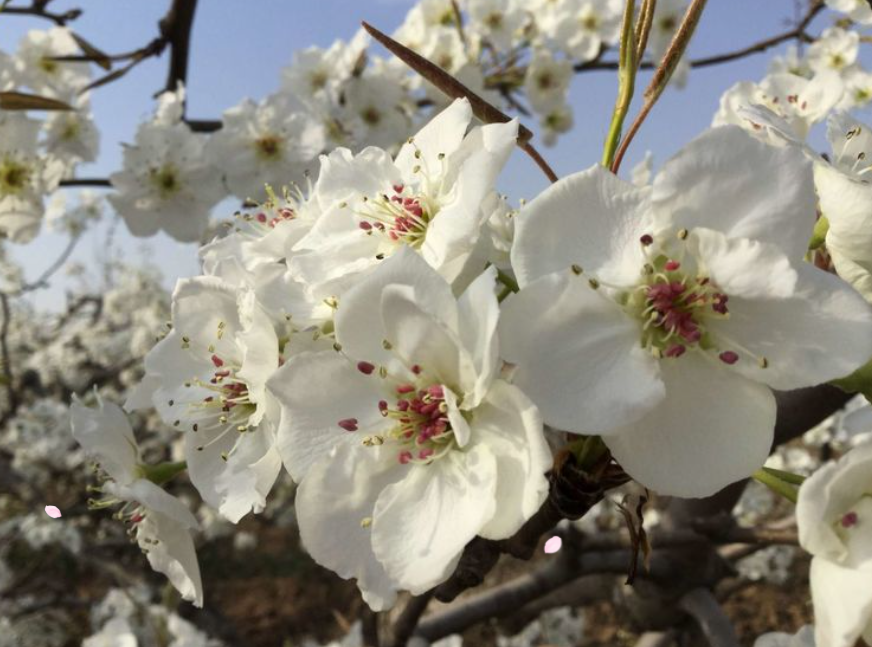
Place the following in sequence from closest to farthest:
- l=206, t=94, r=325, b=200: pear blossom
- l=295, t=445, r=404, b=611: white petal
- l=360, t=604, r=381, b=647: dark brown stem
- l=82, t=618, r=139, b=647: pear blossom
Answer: l=295, t=445, r=404, b=611: white petal < l=360, t=604, r=381, b=647: dark brown stem < l=82, t=618, r=139, b=647: pear blossom < l=206, t=94, r=325, b=200: pear blossom

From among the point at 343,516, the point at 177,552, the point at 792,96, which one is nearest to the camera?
the point at 343,516

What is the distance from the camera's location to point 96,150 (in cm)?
255

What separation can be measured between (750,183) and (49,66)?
2699 mm

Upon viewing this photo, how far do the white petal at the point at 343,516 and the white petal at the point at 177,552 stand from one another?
0.98ft

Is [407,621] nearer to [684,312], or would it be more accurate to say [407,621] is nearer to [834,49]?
[684,312]

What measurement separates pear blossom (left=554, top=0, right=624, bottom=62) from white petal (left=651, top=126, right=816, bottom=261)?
318cm

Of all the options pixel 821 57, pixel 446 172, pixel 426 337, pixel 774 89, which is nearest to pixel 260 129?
pixel 774 89

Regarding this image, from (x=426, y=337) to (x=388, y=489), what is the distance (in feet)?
0.44

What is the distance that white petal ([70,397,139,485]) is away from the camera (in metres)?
0.91

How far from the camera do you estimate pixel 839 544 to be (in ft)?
1.83

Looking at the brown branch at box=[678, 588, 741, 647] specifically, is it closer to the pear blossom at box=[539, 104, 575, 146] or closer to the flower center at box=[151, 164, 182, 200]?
the flower center at box=[151, 164, 182, 200]

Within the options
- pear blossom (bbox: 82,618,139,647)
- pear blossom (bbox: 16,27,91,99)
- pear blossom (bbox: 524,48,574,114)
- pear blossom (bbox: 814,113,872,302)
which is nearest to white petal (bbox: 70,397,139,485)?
pear blossom (bbox: 814,113,872,302)

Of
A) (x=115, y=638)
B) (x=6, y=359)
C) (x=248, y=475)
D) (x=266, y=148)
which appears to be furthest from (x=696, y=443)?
(x=6, y=359)

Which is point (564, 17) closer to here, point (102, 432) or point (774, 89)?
point (774, 89)
